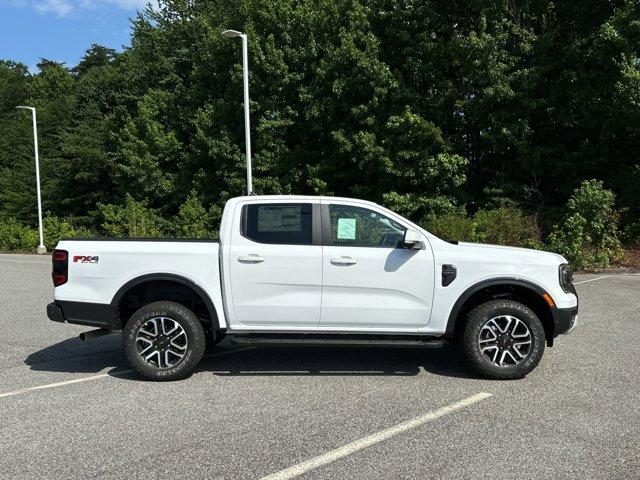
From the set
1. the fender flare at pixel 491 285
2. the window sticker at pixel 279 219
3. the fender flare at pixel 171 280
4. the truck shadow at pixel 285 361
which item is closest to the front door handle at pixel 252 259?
the window sticker at pixel 279 219

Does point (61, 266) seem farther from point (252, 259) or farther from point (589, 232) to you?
point (589, 232)

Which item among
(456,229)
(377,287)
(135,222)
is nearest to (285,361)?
(377,287)

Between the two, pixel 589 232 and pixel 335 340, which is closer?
pixel 335 340

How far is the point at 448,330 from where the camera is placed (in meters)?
5.59

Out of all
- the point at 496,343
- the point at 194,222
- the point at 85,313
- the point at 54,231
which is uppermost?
the point at 194,222

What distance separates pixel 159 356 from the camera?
18.5ft

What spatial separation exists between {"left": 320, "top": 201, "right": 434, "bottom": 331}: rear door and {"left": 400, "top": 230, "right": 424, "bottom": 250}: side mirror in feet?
0.20

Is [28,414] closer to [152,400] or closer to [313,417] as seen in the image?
[152,400]

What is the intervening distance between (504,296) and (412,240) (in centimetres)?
124

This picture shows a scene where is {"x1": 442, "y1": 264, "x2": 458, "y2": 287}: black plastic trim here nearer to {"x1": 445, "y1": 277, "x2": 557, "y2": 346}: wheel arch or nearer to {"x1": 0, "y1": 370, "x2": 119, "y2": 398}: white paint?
{"x1": 445, "y1": 277, "x2": 557, "y2": 346}: wheel arch

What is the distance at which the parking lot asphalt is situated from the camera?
12.3 feet

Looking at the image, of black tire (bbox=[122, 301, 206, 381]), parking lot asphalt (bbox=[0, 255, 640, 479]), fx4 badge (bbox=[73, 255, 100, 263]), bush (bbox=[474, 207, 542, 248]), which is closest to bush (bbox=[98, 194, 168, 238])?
bush (bbox=[474, 207, 542, 248])

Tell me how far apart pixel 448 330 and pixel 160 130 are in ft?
91.7

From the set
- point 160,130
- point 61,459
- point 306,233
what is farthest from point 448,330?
point 160,130
